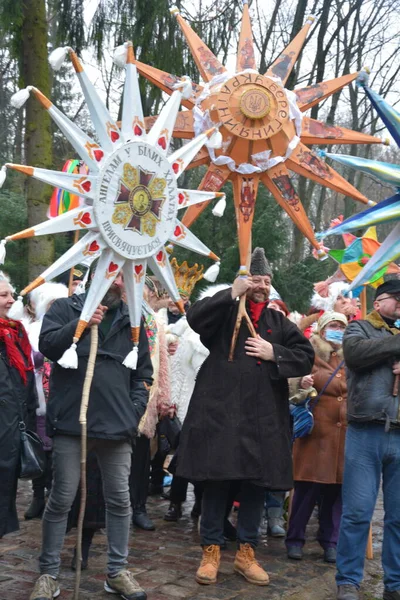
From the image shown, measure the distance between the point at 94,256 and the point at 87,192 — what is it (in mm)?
341

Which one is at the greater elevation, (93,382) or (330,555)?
(93,382)

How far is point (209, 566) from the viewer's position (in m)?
4.89

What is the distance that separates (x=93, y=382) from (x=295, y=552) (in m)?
2.09

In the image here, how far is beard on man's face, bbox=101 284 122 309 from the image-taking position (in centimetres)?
464

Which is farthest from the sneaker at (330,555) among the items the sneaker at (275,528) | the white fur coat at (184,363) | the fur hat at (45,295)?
the fur hat at (45,295)

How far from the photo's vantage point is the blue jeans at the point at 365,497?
4.62 m

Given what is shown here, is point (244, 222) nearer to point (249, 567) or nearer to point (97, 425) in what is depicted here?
point (97, 425)

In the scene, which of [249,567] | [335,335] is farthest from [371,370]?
[249,567]

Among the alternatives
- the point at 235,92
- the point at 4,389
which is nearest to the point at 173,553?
the point at 4,389

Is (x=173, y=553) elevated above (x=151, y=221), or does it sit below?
below

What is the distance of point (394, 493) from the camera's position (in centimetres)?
471

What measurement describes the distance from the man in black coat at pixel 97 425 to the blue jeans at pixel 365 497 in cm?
122

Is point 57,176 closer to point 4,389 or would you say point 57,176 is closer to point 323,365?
point 4,389

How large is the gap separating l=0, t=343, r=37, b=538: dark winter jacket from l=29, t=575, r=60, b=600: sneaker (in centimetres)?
43
